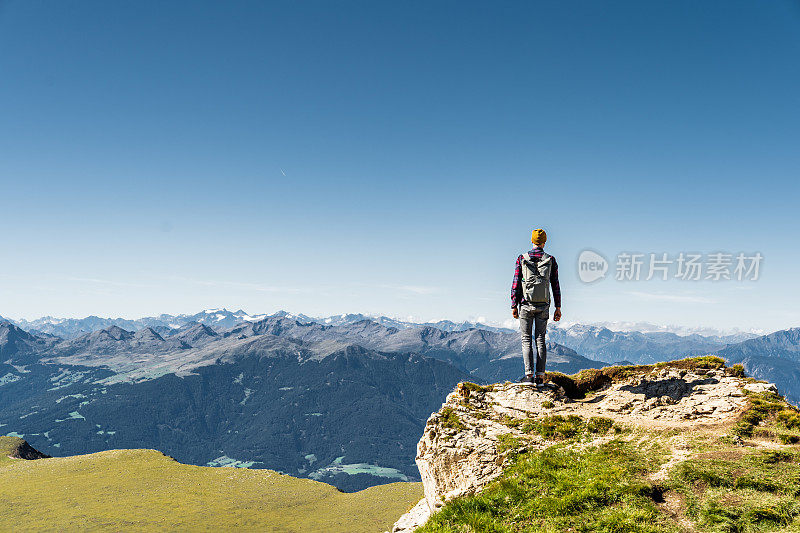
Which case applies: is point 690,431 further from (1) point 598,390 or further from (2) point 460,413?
(2) point 460,413

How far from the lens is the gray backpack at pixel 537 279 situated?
61.5 ft

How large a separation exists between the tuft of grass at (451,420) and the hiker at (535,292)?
441cm

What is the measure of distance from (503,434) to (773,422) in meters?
9.80

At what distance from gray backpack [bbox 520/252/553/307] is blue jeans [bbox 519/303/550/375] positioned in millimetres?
335

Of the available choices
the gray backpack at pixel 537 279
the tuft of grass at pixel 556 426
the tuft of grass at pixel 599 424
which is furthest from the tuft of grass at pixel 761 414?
the gray backpack at pixel 537 279

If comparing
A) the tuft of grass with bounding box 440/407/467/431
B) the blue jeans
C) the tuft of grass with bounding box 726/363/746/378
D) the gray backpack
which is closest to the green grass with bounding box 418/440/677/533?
the tuft of grass with bounding box 440/407/467/431

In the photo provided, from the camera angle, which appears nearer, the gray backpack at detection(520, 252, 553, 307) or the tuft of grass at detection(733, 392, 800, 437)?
the tuft of grass at detection(733, 392, 800, 437)

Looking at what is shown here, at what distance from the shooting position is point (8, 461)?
130m

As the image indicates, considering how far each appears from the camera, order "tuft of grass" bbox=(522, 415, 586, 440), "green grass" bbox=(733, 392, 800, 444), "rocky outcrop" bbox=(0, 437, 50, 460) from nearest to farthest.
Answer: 1. "green grass" bbox=(733, 392, 800, 444)
2. "tuft of grass" bbox=(522, 415, 586, 440)
3. "rocky outcrop" bbox=(0, 437, 50, 460)

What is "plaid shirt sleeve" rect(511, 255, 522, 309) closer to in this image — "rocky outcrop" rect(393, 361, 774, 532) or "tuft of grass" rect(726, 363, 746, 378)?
"rocky outcrop" rect(393, 361, 774, 532)

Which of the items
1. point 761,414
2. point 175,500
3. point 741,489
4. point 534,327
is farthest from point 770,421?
point 175,500

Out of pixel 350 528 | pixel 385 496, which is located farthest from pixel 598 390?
pixel 385 496

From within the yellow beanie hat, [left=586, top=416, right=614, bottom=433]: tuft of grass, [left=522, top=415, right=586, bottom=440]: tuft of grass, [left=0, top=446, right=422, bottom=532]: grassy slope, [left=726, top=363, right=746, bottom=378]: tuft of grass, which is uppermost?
the yellow beanie hat

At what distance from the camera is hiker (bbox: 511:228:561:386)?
740 inches
